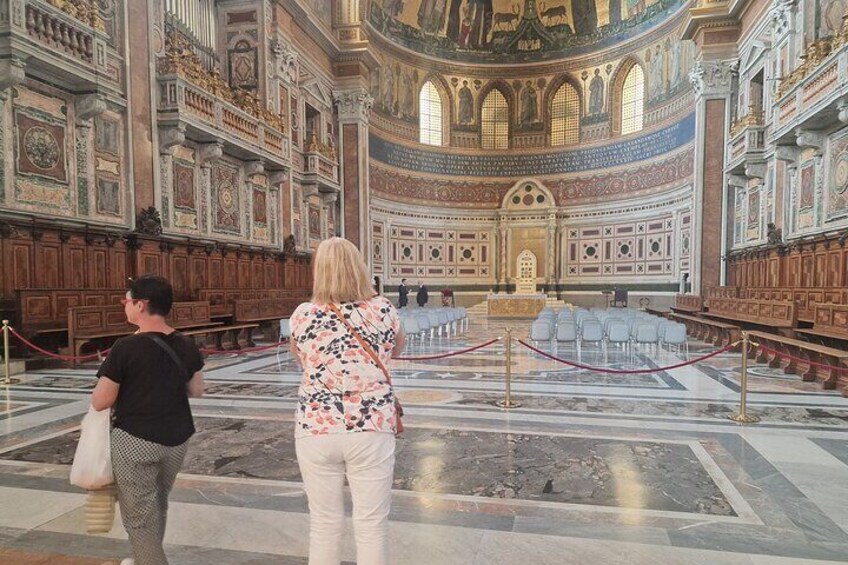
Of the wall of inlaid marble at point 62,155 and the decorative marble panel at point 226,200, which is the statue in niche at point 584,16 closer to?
the decorative marble panel at point 226,200

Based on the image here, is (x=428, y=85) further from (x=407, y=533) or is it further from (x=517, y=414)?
(x=407, y=533)

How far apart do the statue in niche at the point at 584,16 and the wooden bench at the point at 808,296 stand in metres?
20.9

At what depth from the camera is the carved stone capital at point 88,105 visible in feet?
36.6

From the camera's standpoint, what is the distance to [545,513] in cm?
353

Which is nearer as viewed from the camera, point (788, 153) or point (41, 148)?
point (41, 148)

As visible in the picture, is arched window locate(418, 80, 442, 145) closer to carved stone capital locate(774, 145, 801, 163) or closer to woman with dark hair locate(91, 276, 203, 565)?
carved stone capital locate(774, 145, 801, 163)

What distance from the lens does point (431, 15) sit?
29047 millimetres

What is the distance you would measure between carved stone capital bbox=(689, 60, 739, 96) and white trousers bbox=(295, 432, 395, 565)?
2248 centimetres

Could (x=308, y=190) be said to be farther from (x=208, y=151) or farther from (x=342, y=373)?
(x=342, y=373)

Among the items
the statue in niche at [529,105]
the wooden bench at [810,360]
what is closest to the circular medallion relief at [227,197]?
the wooden bench at [810,360]

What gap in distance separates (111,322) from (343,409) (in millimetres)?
10050

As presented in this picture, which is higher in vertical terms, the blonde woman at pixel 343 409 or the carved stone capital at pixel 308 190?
the carved stone capital at pixel 308 190

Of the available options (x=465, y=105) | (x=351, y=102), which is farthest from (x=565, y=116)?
(x=351, y=102)

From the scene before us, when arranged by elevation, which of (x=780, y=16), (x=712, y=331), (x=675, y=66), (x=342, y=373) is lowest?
(x=712, y=331)
